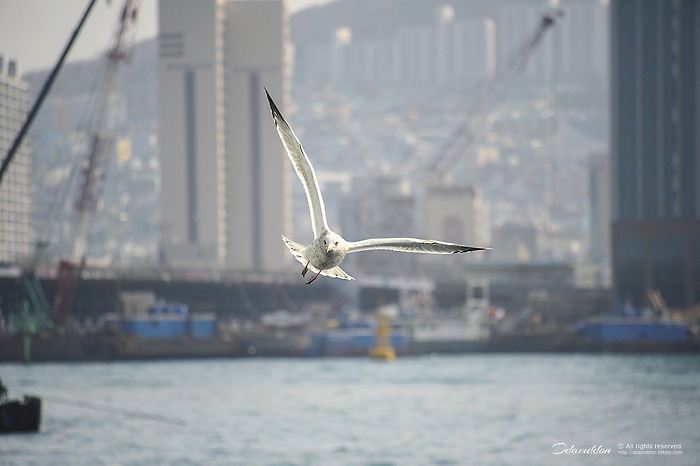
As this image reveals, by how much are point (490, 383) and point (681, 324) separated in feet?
172

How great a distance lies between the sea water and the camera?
7375 centimetres

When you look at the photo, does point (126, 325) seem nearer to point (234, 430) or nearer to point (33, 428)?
point (234, 430)

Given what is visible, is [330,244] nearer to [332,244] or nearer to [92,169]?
[332,244]

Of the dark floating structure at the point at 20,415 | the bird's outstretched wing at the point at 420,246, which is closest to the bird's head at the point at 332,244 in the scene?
the bird's outstretched wing at the point at 420,246

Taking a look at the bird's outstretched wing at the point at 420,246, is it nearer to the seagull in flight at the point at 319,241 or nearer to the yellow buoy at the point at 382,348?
the seagull in flight at the point at 319,241

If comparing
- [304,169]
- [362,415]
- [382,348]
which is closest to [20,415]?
[362,415]

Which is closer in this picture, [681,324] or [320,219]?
[320,219]

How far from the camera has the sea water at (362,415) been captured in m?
73.8

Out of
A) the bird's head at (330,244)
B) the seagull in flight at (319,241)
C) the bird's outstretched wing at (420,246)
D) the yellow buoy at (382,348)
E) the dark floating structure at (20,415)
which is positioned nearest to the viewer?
the bird's outstretched wing at (420,246)

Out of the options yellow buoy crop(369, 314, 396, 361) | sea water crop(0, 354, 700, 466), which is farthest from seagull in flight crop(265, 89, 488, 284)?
yellow buoy crop(369, 314, 396, 361)

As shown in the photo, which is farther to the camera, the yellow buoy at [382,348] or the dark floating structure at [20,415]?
the yellow buoy at [382,348]

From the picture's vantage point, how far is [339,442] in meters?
79.9

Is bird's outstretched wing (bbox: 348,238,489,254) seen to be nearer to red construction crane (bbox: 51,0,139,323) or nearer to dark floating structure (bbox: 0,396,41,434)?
dark floating structure (bbox: 0,396,41,434)

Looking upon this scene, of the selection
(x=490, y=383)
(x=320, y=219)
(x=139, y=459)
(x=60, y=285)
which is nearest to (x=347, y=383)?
(x=490, y=383)
